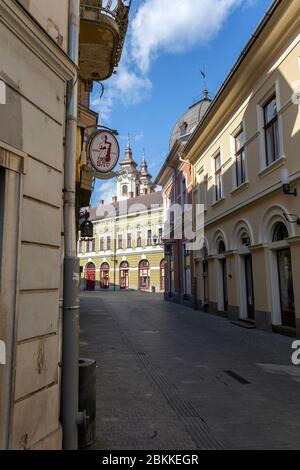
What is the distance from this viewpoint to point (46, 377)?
3.61m

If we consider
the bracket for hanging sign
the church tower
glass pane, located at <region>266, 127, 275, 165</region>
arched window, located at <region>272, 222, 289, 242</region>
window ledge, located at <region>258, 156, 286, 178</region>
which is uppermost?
the church tower

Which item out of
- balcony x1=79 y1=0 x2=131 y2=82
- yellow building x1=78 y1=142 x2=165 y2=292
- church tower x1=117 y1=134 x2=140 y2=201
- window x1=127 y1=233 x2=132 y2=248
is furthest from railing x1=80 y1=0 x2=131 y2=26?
church tower x1=117 y1=134 x2=140 y2=201

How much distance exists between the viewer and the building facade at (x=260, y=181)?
34.2ft

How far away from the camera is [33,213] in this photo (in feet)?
11.6

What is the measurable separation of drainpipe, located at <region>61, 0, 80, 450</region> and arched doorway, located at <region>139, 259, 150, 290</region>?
44990 millimetres

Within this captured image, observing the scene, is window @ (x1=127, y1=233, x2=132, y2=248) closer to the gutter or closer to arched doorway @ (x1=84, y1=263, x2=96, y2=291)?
arched doorway @ (x1=84, y1=263, x2=96, y2=291)

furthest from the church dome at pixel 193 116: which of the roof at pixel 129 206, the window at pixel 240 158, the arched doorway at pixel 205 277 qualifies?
the roof at pixel 129 206

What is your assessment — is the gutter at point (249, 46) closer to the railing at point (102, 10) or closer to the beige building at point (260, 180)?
the beige building at point (260, 180)

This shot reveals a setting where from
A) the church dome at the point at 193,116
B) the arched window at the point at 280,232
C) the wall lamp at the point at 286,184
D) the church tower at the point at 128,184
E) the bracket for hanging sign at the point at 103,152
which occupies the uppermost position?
the church tower at the point at 128,184

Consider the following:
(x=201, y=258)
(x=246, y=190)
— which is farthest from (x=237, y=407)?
(x=201, y=258)

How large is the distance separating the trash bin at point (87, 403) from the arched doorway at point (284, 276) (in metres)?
7.95

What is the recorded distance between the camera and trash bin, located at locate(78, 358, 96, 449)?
3.89m

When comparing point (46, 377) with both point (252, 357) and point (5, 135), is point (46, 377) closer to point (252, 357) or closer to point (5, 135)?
point (5, 135)

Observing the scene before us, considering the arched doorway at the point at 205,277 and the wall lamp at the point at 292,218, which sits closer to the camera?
the wall lamp at the point at 292,218
